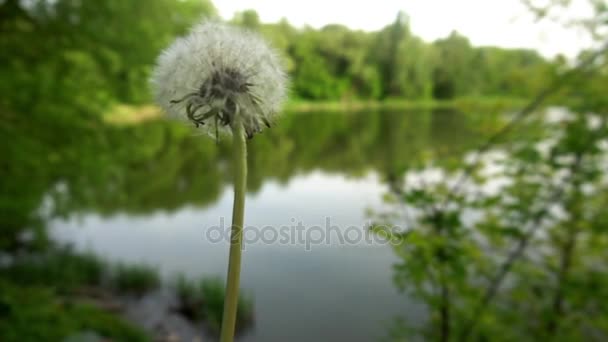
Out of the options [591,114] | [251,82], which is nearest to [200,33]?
[251,82]

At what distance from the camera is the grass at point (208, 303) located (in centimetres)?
783

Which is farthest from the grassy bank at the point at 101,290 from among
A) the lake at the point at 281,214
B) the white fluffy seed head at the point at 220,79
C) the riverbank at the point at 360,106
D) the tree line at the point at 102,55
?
the white fluffy seed head at the point at 220,79

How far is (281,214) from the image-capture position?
11.9 metres

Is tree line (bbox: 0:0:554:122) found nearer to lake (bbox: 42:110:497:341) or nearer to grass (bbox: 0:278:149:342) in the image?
lake (bbox: 42:110:497:341)

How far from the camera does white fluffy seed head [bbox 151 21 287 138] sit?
53 centimetres

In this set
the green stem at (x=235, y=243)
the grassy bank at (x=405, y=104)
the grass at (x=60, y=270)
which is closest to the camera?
the green stem at (x=235, y=243)

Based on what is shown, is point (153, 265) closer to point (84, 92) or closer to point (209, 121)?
point (84, 92)

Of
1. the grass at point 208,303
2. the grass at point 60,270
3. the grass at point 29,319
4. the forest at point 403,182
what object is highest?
the forest at point 403,182

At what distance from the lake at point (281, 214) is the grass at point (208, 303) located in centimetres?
35

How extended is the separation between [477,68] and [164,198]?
39.8 feet

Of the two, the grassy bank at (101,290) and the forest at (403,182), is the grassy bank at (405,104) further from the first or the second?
the grassy bank at (101,290)

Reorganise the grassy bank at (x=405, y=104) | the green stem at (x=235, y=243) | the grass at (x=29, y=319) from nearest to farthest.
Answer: the green stem at (x=235, y=243), the grassy bank at (x=405, y=104), the grass at (x=29, y=319)

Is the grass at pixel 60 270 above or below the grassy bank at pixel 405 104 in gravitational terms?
below

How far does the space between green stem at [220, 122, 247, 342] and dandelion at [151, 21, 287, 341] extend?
0.39 ft
